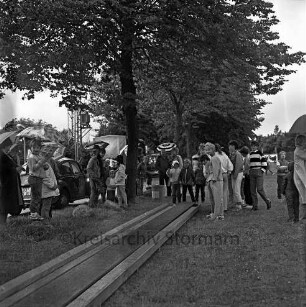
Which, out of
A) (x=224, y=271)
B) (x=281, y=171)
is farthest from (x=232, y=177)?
(x=224, y=271)

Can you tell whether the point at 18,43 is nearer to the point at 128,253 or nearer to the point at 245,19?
the point at 245,19

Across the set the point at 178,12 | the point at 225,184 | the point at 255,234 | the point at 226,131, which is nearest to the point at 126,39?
the point at 178,12

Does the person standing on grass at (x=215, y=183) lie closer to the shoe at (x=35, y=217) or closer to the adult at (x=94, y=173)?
the adult at (x=94, y=173)

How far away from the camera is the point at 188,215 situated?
497 inches

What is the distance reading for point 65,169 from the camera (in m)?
17.3

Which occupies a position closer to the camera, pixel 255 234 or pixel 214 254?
pixel 214 254

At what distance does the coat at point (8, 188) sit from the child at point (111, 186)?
561 centimetres

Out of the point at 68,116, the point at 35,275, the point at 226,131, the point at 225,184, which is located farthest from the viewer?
the point at 226,131

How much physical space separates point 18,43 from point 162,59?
483 centimetres

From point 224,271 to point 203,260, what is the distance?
2.44ft

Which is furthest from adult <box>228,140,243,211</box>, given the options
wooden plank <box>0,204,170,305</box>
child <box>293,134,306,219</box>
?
child <box>293,134,306,219</box>

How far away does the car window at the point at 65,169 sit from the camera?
17053 mm

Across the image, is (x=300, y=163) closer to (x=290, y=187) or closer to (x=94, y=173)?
(x=290, y=187)

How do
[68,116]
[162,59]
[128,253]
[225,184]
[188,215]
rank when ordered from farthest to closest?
[68,116] < [162,59] < [225,184] < [188,215] < [128,253]
